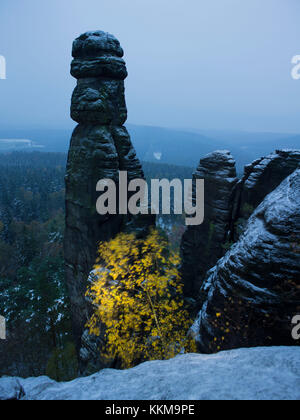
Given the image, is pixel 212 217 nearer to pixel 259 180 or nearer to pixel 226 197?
pixel 226 197

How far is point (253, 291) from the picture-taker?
6.69 metres

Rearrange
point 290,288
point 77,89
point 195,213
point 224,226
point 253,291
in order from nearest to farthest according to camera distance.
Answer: point 290,288, point 253,291, point 77,89, point 224,226, point 195,213

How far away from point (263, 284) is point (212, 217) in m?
14.8

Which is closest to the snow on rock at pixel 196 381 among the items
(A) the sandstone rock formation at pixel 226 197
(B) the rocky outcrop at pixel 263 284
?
(B) the rocky outcrop at pixel 263 284

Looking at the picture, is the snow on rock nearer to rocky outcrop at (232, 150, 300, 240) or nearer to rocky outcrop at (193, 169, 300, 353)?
rocky outcrop at (193, 169, 300, 353)

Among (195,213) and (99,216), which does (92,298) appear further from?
(195,213)

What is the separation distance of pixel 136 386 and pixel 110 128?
58.7 ft

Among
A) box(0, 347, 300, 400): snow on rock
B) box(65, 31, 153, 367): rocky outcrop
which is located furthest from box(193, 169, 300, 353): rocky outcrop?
box(65, 31, 153, 367): rocky outcrop

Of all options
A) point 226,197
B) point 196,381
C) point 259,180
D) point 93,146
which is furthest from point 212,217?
point 196,381

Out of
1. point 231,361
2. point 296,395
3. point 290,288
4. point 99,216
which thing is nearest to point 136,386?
point 231,361

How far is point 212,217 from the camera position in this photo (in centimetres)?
2108

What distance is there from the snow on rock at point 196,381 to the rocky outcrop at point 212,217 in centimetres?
1593

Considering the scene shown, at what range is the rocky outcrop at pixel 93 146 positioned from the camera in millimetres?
16766

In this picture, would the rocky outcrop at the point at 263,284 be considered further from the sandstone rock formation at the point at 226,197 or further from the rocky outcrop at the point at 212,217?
the rocky outcrop at the point at 212,217
